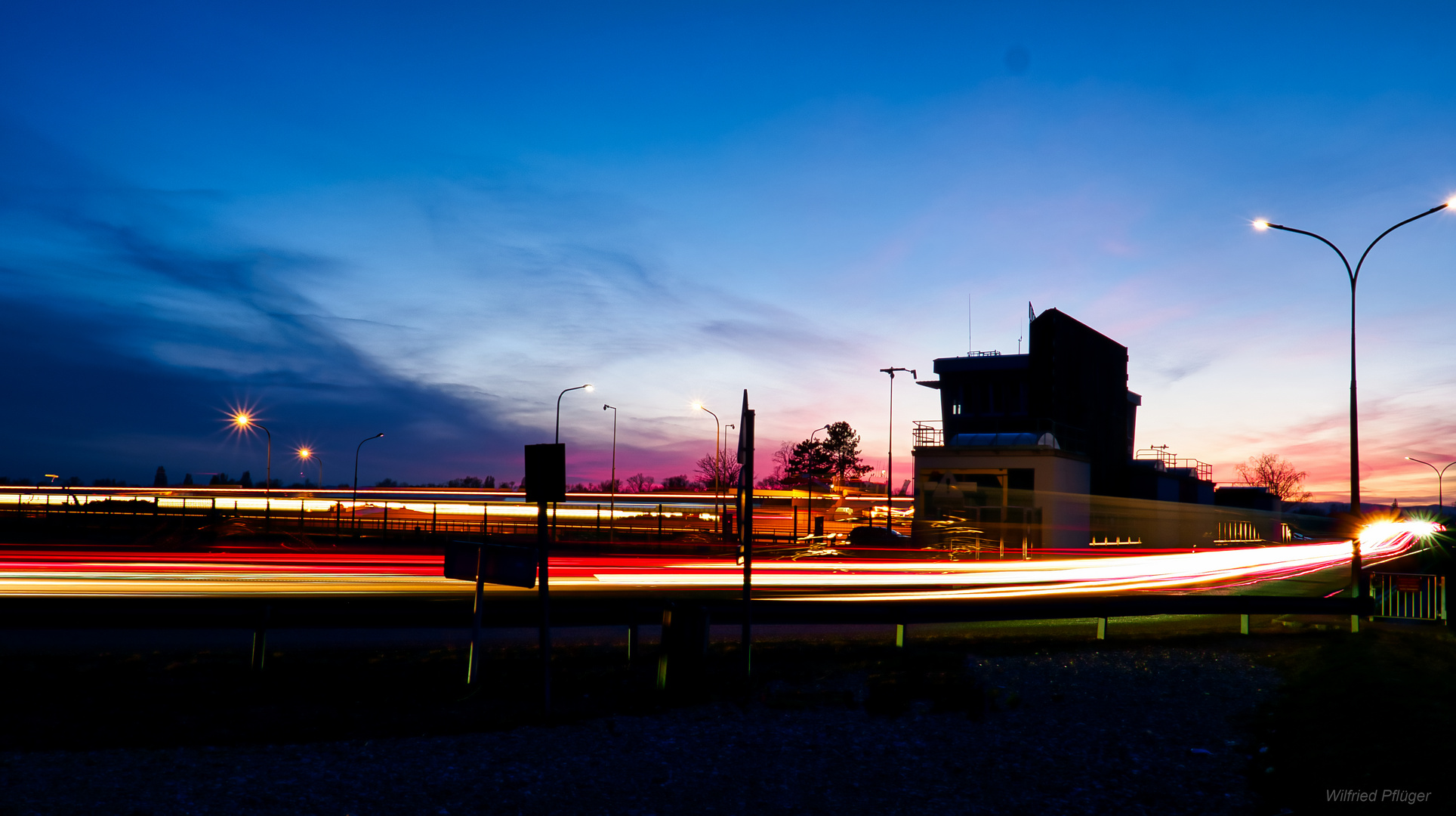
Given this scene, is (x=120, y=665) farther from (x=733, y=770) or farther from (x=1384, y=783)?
(x=1384, y=783)

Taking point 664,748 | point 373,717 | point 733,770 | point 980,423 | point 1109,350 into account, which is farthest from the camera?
point 980,423

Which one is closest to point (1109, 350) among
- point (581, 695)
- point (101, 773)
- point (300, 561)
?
point (300, 561)

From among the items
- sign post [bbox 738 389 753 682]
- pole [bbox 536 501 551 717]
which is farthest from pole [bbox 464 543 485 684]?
sign post [bbox 738 389 753 682]

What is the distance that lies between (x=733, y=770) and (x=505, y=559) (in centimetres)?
390

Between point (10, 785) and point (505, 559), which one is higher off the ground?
point (505, 559)

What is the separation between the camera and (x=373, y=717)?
832 centimetres

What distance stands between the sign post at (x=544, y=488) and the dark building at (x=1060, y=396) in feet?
134

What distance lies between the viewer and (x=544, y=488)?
8.63 metres

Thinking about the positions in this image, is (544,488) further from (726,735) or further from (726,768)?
(726,768)

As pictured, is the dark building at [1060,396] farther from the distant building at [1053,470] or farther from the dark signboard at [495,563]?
the dark signboard at [495,563]

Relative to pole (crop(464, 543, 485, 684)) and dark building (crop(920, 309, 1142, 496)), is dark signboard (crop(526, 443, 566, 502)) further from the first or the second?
dark building (crop(920, 309, 1142, 496))

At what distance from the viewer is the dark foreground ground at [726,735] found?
6.20 metres

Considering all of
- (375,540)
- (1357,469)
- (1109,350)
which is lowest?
(375,540)

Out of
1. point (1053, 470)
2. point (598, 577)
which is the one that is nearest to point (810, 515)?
point (1053, 470)
